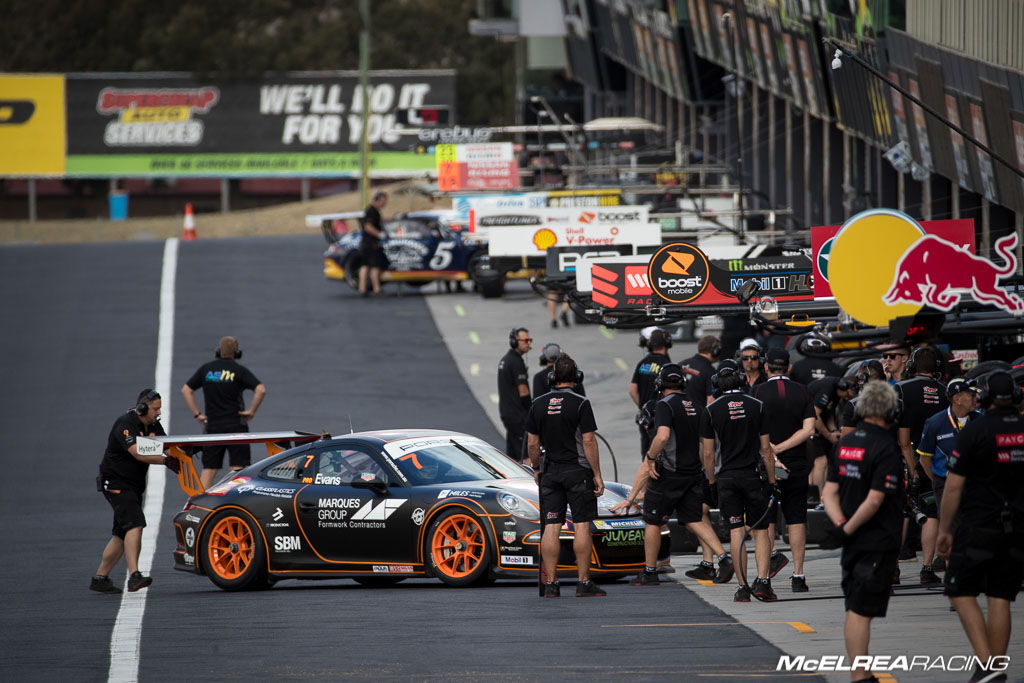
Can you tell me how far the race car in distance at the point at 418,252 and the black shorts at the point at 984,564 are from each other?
1029 inches

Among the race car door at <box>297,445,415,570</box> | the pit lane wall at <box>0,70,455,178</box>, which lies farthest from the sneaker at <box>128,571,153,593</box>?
the pit lane wall at <box>0,70,455,178</box>

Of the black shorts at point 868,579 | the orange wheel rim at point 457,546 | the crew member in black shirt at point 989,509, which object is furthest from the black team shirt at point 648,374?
the black shorts at point 868,579

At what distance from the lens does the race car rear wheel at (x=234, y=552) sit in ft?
45.9

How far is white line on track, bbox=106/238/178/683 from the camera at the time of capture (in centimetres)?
1053

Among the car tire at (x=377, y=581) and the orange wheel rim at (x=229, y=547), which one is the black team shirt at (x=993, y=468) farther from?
the orange wheel rim at (x=229, y=547)

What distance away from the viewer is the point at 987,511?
358 inches

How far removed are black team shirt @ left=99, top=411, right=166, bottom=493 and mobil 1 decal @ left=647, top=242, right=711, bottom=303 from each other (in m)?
4.72

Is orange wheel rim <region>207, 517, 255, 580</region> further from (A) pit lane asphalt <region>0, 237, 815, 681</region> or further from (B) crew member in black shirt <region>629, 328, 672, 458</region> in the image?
(B) crew member in black shirt <region>629, 328, 672, 458</region>

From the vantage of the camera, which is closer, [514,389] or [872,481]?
[872,481]

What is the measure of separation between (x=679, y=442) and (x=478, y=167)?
2114cm

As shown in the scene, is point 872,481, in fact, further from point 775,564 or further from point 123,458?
point 123,458

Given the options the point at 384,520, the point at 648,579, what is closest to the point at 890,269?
the point at 648,579

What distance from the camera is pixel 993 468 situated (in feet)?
30.0

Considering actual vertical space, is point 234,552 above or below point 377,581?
above
